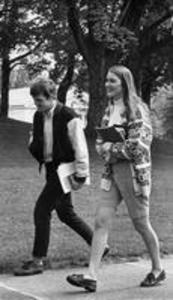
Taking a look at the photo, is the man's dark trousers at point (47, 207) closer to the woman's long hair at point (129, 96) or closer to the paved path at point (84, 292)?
the paved path at point (84, 292)

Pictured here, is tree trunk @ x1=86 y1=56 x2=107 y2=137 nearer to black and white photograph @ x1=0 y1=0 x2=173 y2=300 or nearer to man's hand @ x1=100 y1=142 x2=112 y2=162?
black and white photograph @ x1=0 y1=0 x2=173 y2=300

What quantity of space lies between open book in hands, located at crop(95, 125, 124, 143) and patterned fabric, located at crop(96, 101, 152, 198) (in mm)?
39

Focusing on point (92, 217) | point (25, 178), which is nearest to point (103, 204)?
point (92, 217)

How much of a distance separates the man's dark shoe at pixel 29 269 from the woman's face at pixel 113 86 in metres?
1.69

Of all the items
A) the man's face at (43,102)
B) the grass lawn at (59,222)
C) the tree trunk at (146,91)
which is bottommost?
the grass lawn at (59,222)

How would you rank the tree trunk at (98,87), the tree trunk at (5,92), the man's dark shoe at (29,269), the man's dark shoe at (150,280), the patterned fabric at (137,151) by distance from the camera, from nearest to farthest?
the patterned fabric at (137,151) → the man's dark shoe at (150,280) → the man's dark shoe at (29,269) → the tree trunk at (98,87) → the tree trunk at (5,92)

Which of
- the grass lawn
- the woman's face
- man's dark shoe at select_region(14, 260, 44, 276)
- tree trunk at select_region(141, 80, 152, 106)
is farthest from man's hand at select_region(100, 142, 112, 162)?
tree trunk at select_region(141, 80, 152, 106)

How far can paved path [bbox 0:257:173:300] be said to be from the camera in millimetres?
6047

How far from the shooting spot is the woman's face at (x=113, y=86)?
629 cm

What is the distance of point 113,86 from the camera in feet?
20.6

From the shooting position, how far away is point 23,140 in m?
25.7

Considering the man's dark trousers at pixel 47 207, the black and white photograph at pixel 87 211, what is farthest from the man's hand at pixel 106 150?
the man's dark trousers at pixel 47 207

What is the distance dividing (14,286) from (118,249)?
2044mm

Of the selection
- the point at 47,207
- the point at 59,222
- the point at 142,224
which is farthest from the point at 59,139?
the point at 59,222
